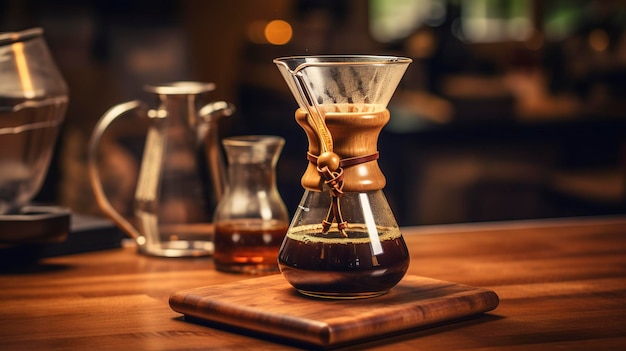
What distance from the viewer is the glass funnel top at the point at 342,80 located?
81 cm

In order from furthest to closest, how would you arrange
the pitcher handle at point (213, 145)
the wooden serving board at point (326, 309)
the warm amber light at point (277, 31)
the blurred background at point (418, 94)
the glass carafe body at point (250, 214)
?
the warm amber light at point (277, 31) → the blurred background at point (418, 94) → the pitcher handle at point (213, 145) → the glass carafe body at point (250, 214) → the wooden serving board at point (326, 309)

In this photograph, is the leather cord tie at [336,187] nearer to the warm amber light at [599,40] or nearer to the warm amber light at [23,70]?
the warm amber light at [23,70]

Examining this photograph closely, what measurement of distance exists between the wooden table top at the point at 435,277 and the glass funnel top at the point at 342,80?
0.64 feet

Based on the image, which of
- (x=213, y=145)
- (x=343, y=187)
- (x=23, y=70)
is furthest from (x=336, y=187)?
(x=23, y=70)

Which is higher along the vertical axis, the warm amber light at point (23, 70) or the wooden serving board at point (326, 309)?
the warm amber light at point (23, 70)

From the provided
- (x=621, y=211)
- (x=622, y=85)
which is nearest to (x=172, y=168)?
(x=621, y=211)

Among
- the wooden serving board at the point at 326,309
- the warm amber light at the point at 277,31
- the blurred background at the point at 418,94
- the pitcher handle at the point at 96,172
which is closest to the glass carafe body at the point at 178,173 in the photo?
the pitcher handle at the point at 96,172

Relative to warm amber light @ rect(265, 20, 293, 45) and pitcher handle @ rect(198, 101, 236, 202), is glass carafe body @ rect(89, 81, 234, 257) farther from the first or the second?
Result: warm amber light @ rect(265, 20, 293, 45)

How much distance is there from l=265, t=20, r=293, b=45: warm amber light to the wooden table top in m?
3.78

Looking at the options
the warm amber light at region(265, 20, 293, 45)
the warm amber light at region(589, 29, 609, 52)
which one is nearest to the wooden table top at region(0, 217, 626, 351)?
the warm amber light at region(589, 29, 609, 52)

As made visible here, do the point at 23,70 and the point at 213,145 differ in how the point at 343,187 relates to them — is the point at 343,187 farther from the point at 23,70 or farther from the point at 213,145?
the point at 23,70

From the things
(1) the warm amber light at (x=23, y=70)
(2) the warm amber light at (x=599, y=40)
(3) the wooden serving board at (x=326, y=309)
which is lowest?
(2) the warm amber light at (x=599, y=40)

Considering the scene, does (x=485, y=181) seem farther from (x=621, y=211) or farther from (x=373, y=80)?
(x=373, y=80)

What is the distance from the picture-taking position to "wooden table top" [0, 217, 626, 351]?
0.77 m
